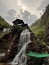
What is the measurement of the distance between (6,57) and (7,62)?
3.84 feet

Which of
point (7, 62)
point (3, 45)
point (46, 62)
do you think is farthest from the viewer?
point (3, 45)

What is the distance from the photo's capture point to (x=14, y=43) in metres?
42.9

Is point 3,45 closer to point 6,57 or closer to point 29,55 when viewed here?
point 6,57

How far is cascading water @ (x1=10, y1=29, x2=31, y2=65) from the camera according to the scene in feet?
127

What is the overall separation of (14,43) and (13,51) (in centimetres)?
184

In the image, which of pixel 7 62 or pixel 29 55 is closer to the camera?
pixel 29 55

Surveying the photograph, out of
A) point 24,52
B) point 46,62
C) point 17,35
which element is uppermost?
point 17,35

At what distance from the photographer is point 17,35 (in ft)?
146

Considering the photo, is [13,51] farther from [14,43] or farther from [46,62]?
[46,62]

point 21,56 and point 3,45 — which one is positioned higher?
point 3,45

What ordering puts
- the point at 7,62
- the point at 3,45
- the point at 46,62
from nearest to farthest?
the point at 46,62 → the point at 7,62 → the point at 3,45

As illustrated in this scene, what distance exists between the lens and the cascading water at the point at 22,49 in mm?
38844

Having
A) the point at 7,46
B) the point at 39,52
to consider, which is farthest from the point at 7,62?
the point at 39,52

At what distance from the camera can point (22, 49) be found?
4172 centimetres
